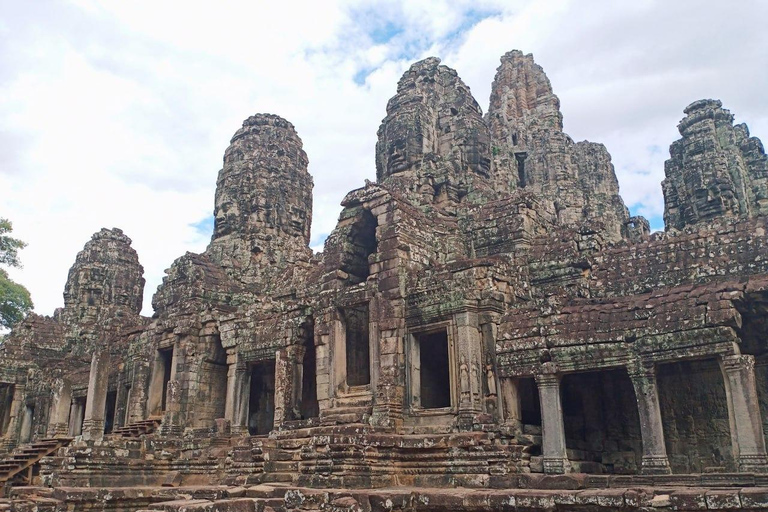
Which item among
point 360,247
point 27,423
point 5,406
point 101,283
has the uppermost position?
point 101,283

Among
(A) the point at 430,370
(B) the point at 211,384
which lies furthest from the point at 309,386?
(A) the point at 430,370

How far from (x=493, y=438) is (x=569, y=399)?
2901mm

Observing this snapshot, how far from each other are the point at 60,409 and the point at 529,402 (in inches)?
696

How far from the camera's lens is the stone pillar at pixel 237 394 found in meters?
18.1

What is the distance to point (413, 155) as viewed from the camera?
19.6 m

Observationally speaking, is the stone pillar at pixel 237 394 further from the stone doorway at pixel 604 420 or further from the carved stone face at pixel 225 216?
the stone doorway at pixel 604 420

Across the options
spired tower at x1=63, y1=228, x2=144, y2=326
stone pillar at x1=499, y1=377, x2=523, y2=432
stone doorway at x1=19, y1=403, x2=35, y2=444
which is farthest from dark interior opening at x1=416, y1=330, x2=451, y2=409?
stone doorway at x1=19, y1=403, x2=35, y2=444

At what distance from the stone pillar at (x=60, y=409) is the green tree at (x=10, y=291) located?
7.54 metres

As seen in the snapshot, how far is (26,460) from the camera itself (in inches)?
776

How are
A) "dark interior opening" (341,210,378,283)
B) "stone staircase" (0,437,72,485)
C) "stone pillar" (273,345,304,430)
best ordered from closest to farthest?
"dark interior opening" (341,210,378,283) < "stone pillar" (273,345,304,430) < "stone staircase" (0,437,72,485)

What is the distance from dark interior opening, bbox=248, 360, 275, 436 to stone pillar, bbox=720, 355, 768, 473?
12.7 m

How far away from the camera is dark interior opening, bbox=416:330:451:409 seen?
14891 millimetres

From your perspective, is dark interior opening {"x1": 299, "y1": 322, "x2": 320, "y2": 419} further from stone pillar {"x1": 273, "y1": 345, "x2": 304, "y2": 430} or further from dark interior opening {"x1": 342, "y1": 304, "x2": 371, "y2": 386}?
dark interior opening {"x1": 342, "y1": 304, "x2": 371, "y2": 386}

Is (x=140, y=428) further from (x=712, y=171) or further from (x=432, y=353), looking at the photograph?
(x=712, y=171)
